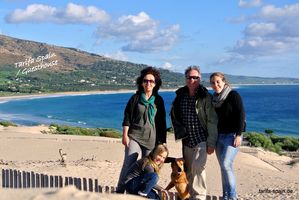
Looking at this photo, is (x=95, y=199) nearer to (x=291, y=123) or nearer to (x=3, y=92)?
(x=291, y=123)

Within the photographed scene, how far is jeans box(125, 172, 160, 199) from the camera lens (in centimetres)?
716

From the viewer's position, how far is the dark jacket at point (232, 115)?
6.90 meters

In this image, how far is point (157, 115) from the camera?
285 inches

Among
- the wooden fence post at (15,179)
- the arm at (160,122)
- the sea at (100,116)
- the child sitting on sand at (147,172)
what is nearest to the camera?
the child sitting on sand at (147,172)

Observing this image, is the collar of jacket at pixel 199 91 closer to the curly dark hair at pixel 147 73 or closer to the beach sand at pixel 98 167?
the curly dark hair at pixel 147 73

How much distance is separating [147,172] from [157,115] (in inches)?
32.7

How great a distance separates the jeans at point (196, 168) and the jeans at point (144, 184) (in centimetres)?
50

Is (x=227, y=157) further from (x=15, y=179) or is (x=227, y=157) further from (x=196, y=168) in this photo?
(x=15, y=179)

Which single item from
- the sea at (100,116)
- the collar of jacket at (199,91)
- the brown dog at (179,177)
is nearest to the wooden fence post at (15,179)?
the brown dog at (179,177)

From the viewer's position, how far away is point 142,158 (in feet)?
23.9

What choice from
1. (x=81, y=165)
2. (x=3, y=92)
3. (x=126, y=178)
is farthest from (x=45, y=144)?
(x=3, y=92)

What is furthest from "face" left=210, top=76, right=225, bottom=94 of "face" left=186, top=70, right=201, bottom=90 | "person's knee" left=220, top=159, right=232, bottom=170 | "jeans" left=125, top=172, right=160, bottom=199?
"jeans" left=125, top=172, right=160, bottom=199

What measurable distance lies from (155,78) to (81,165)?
9.23 meters

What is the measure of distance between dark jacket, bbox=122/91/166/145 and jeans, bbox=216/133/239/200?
32.8 inches
